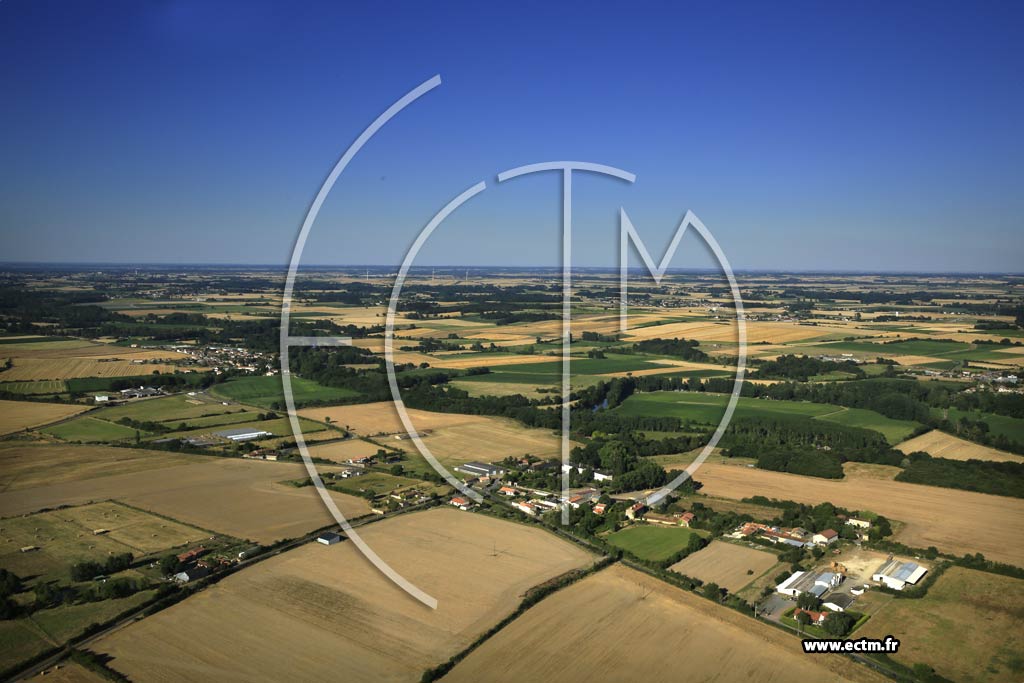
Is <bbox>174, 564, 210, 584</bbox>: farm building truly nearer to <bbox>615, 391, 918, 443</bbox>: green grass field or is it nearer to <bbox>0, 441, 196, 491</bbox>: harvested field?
<bbox>0, 441, 196, 491</bbox>: harvested field

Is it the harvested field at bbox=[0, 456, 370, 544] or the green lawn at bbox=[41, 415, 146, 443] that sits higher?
the green lawn at bbox=[41, 415, 146, 443]

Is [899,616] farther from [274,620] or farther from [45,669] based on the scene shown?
[45,669]

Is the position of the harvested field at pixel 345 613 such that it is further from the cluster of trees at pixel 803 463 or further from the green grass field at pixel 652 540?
the cluster of trees at pixel 803 463

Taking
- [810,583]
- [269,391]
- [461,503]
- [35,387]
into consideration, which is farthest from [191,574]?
[35,387]

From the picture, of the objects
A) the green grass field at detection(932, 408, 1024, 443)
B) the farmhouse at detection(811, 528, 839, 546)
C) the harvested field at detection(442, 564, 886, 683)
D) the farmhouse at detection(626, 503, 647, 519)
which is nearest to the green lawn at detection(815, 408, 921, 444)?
the green grass field at detection(932, 408, 1024, 443)

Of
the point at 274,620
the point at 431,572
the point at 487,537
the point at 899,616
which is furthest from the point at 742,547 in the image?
the point at 274,620

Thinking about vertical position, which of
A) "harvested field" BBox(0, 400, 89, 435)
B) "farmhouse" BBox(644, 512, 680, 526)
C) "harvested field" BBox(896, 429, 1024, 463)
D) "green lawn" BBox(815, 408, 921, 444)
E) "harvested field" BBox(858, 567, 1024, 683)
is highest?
"harvested field" BBox(0, 400, 89, 435)

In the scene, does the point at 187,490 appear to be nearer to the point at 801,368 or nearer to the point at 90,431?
the point at 90,431
